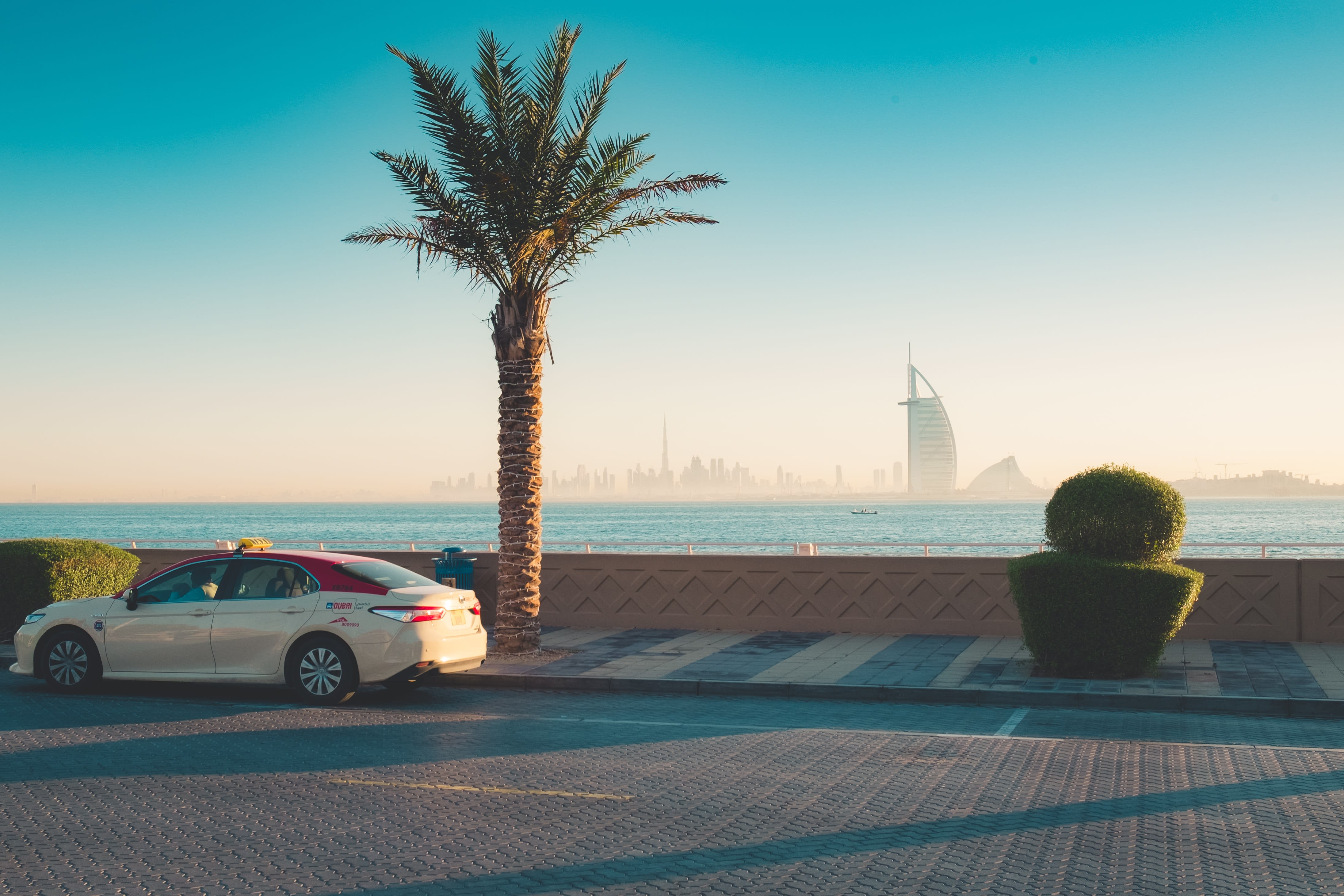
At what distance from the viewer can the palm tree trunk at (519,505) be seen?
14555 mm

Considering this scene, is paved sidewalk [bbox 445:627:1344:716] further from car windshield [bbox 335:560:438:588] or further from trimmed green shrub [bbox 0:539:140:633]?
trimmed green shrub [bbox 0:539:140:633]

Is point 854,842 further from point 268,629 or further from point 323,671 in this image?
point 268,629

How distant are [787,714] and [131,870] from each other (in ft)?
21.2

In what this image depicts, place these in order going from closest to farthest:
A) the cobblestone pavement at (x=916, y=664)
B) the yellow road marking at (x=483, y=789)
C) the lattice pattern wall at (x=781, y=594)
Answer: the yellow road marking at (x=483, y=789), the cobblestone pavement at (x=916, y=664), the lattice pattern wall at (x=781, y=594)

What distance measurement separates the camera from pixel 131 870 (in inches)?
228

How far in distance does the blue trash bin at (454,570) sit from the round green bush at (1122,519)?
29.3 ft

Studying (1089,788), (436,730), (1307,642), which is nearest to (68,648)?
(436,730)

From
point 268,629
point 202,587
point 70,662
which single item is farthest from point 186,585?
point 70,662

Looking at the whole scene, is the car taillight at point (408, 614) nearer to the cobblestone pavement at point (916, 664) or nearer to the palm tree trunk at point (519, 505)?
the cobblestone pavement at point (916, 664)

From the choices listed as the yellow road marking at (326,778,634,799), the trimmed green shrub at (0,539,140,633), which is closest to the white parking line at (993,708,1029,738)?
the yellow road marking at (326,778,634,799)

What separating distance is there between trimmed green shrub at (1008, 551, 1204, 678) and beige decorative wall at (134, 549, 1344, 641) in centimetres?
294

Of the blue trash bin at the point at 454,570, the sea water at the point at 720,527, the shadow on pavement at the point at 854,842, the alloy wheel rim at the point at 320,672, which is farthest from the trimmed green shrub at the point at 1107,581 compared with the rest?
the sea water at the point at 720,527

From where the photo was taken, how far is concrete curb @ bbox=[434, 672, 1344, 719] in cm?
1079

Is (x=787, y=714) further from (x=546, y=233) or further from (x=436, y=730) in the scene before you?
(x=546, y=233)
